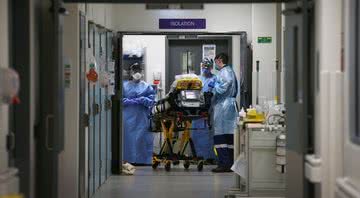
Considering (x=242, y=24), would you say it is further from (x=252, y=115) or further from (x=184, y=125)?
(x=252, y=115)

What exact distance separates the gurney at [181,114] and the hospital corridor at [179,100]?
0.02 metres

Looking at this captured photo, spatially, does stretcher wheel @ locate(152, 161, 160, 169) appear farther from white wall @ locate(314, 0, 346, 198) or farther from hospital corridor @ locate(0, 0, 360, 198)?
white wall @ locate(314, 0, 346, 198)

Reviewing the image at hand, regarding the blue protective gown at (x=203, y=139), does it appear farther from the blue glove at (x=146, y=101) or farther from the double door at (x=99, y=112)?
the double door at (x=99, y=112)

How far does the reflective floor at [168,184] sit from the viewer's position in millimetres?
8078

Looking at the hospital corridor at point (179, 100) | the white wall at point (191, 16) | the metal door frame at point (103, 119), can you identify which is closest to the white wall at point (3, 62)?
the hospital corridor at point (179, 100)

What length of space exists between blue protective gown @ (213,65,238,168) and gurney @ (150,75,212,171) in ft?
1.23

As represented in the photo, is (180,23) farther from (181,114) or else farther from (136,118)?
(136,118)

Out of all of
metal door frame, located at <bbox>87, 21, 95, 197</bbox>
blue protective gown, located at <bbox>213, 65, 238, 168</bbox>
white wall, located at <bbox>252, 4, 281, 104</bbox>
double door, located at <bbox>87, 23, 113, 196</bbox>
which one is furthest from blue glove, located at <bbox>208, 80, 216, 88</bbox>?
metal door frame, located at <bbox>87, 21, 95, 197</bbox>

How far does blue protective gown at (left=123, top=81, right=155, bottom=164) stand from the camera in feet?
34.3

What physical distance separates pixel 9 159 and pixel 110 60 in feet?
16.5

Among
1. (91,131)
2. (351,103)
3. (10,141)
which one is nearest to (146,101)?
(91,131)

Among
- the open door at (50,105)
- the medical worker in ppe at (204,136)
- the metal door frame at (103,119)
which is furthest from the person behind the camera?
the medical worker in ppe at (204,136)

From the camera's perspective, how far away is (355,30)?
12.5 feet

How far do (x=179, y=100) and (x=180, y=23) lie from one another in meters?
1.31
